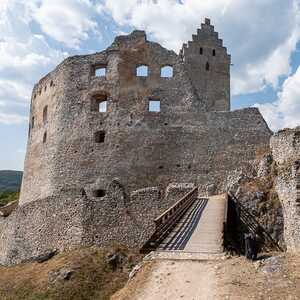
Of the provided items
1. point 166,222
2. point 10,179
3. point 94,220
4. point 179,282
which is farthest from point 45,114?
point 10,179

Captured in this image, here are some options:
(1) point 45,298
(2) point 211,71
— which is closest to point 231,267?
(1) point 45,298

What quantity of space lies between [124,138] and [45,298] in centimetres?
1044

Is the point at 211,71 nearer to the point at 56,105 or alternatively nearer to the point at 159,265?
the point at 56,105

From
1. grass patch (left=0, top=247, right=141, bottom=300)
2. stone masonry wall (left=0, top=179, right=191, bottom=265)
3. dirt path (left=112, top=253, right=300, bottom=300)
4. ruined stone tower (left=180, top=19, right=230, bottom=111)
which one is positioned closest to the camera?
dirt path (left=112, top=253, right=300, bottom=300)

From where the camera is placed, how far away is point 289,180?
15570mm

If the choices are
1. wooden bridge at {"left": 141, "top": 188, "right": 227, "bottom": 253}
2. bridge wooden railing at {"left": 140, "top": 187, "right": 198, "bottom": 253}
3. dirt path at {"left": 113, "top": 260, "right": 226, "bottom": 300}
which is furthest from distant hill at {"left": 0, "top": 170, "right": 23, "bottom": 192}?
dirt path at {"left": 113, "top": 260, "right": 226, "bottom": 300}

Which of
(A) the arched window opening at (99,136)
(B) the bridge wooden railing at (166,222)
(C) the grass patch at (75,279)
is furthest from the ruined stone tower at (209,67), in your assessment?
(C) the grass patch at (75,279)

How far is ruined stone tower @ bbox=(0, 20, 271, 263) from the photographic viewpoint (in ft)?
71.7

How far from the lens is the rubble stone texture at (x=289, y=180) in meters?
14.9

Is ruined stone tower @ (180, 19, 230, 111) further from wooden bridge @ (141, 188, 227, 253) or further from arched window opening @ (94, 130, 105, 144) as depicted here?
wooden bridge @ (141, 188, 227, 253)

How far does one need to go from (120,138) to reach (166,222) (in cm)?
1209

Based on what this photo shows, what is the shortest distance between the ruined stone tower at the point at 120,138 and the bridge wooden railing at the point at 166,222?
4849 mm

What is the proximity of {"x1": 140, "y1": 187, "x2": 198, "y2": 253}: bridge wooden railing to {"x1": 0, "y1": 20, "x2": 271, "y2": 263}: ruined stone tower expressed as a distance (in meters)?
4.85

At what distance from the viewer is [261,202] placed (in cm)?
1739
